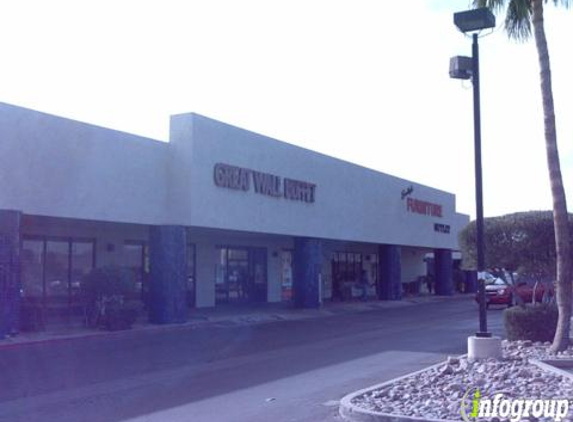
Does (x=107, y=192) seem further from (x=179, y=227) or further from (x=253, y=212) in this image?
(x=253, y=212)

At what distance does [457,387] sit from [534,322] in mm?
6742

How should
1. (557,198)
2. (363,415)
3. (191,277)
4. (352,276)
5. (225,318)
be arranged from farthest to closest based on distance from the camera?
1. (352,276)
2. (191,277)
3. (225,318)
4. (557,198)
5. (363,415)

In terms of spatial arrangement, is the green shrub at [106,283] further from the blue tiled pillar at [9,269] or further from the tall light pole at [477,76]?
the tall light pole at [477,76]

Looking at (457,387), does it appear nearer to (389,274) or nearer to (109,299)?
(109,299)

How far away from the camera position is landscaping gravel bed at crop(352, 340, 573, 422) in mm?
9922

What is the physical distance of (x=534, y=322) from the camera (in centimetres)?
1709

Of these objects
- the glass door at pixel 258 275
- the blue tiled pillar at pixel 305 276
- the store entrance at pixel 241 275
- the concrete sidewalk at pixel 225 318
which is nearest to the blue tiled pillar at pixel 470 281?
the concrete sidewalk at pixel 225 318

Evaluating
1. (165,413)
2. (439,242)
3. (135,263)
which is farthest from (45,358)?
(439,242)

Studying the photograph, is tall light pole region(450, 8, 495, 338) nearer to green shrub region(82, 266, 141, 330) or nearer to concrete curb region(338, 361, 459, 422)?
concrete curb region(338, 361, 459, 422)

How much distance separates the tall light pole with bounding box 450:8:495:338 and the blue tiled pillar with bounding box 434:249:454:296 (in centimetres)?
3596

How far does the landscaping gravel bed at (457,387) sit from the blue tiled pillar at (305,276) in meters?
20.0

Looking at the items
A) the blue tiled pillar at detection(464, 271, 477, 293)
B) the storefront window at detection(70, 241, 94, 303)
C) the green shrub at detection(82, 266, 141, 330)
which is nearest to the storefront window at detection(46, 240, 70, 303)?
the storefront window at detection(70, 241, 94, 303)

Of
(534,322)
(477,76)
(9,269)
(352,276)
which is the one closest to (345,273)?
(352,276)

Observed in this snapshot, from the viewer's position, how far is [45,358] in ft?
55.6
